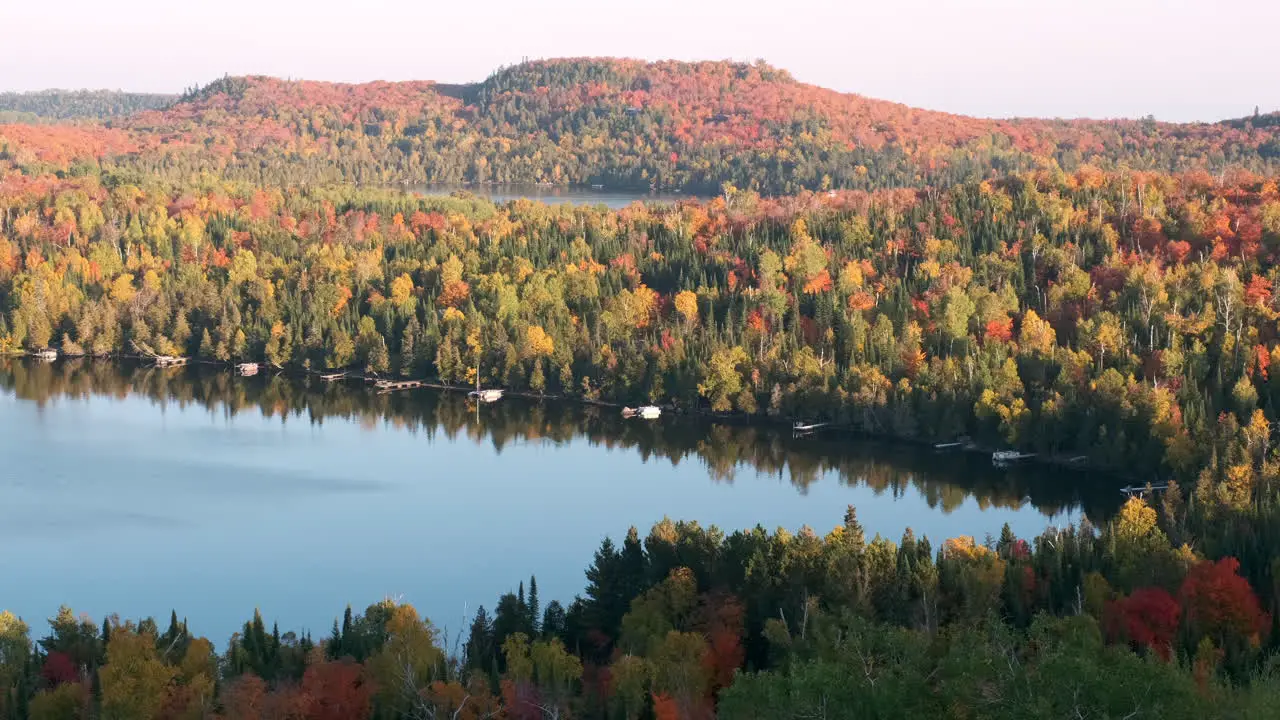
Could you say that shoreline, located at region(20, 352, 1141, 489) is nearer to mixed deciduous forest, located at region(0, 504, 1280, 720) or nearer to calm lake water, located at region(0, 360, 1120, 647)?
calm lake water, located at region(0, 360, 1120, 647)

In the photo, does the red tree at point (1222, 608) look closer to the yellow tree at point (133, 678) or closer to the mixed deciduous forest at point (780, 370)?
the mixed deciduous forest at point (780, 370)

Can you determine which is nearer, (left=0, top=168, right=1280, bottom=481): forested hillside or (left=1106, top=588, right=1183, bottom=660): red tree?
(left=1106, top=588, right=1183, bottom=660): red tree

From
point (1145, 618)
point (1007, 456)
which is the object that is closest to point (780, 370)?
point (1007, 456)

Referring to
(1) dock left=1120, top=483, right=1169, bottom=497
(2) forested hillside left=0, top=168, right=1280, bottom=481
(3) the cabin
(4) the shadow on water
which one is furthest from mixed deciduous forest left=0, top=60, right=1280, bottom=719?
(4) the shadow on water

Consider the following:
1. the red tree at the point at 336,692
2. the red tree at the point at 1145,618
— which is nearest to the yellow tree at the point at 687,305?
the red tree at the point at 1145,618

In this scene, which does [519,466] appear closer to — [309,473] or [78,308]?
[309,473]

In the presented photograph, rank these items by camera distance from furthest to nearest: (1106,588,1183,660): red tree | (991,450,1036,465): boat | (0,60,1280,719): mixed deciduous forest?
(991,450,1036,465): boat
(1106,588,1183,660): red tree
(0,60,1280,719): mixed deciduous forest
